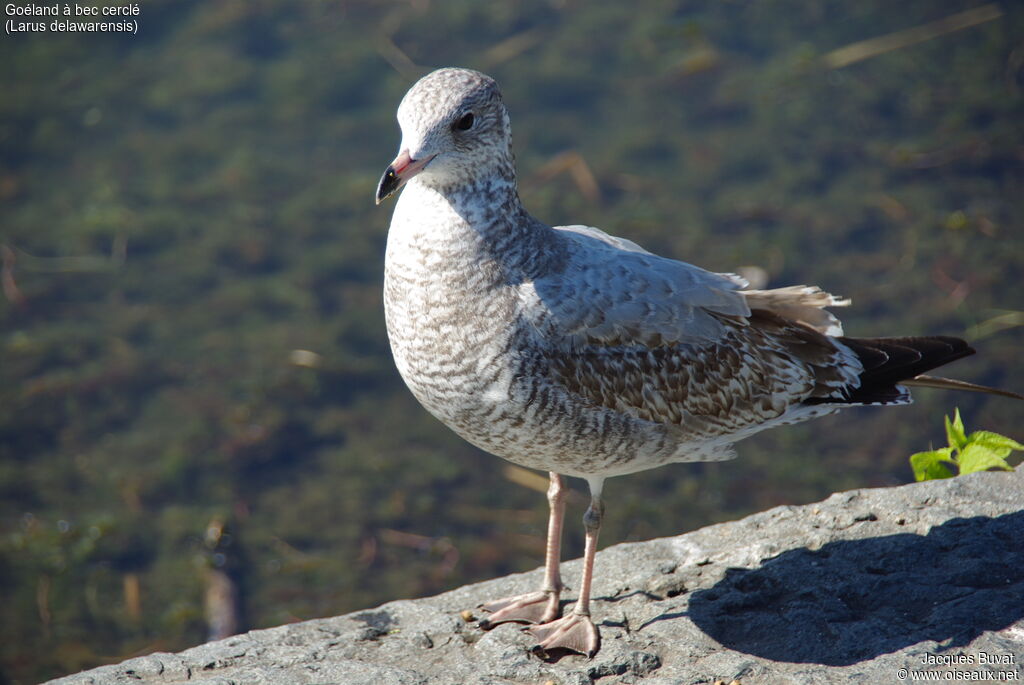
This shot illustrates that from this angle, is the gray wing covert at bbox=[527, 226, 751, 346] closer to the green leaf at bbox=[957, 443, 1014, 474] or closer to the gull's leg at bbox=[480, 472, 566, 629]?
the gull's leg at bbox=[480, 472, 566, 629]

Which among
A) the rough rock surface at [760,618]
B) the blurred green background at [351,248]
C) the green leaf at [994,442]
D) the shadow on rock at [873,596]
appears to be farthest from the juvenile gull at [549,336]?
the blurred green background at [351,248]

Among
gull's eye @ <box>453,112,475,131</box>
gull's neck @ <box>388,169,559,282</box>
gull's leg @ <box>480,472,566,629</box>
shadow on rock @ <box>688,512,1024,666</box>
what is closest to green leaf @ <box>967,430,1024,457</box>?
shadow on rock @ <box>688,512,1024,666</box>

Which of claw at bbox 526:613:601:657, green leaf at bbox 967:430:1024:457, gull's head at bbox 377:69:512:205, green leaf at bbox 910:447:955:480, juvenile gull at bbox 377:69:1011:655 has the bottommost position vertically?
claw at bbox 526:613:601:657

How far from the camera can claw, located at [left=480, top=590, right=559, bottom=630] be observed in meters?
4.50

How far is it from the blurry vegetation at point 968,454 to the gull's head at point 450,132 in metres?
2.64

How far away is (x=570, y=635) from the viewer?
4.27 m

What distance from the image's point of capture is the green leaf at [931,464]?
17.2 ft

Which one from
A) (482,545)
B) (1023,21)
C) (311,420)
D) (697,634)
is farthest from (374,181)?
(1023,21)

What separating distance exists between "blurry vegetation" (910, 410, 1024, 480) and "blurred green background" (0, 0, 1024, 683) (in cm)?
188

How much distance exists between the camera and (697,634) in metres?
4.16

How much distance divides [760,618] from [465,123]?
226 cm

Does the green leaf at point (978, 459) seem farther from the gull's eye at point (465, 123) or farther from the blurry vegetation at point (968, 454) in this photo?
the gull's eye at point (465, 123)

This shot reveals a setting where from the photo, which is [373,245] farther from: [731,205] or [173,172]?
[731,205]

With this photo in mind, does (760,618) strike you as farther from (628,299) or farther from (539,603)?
(628,299)
